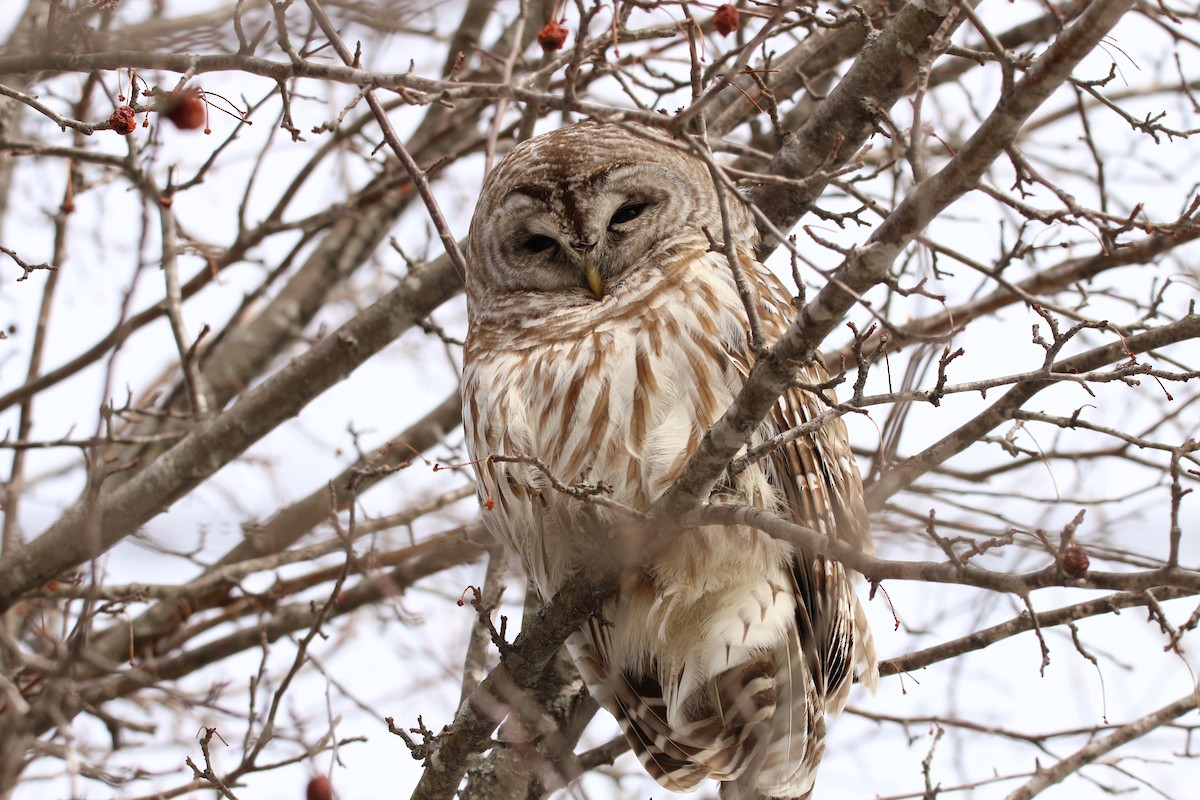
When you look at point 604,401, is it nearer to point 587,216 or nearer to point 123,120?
point 587,216

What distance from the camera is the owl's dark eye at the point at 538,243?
185 inches

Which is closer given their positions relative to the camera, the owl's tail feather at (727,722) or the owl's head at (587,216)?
the owl's tail feather at (727,722)

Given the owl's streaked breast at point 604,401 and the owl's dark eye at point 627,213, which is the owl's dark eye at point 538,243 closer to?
the owl's dark eye at point 627,213

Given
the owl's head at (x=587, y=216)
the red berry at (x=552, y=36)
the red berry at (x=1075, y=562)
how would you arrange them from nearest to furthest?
the red berry at (x=1075, y=562)
the red berry at (x=552, y=36)
the owl's head at (x=587, y=216)

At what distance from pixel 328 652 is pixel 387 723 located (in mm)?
2264

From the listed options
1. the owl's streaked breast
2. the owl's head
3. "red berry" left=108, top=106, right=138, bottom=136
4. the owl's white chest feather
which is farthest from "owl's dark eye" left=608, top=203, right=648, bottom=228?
"red berry" left=108, top=106, right=138, bottom=136

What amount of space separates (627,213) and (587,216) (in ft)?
0.61

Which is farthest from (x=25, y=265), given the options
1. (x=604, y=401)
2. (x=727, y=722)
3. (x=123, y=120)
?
(x=727, y=722)

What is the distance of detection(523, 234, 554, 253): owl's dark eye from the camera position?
470 centimetres

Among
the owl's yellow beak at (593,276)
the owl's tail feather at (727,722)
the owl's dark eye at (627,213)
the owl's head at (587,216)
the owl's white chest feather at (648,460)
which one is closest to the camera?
the owl's white chest feather at (648,460)

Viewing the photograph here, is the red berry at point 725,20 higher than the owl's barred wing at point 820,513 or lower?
higher

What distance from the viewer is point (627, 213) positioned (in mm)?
4664

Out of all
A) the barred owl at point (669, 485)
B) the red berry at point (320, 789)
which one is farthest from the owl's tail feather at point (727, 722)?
the red berry at point (320, 789)

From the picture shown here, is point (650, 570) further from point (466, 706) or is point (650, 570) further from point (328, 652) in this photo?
point (328, 652)
